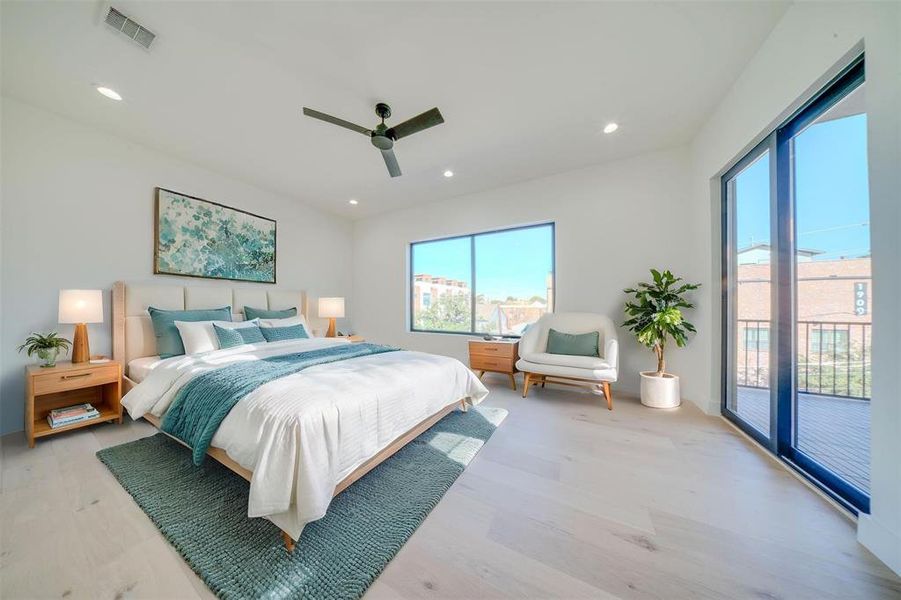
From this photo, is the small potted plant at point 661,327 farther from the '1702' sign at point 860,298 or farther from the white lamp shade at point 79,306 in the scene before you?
the white lamp shade at point 79,306

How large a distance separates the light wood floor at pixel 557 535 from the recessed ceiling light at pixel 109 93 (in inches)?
103

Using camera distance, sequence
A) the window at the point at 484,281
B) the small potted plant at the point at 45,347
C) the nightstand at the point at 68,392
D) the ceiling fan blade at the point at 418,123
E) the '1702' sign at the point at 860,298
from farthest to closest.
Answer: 1. the window at the point at 484,281
2. the small potted plant at the point at 45,347
3. the nightstand at the point at 68,392
4. the ceiling fan blade at the point at 418,123
5. the '1702' sign at the point at 860,298

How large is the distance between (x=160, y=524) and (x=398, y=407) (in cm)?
120

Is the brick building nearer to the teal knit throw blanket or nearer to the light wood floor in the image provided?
the light wood floor

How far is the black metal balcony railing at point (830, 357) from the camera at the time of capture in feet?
4.99

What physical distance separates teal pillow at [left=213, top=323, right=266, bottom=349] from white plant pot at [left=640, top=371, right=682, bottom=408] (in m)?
3.96

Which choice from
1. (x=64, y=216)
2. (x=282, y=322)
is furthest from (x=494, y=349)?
(x=64, y=216)

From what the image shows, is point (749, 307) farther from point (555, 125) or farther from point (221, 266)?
point (221, 266)

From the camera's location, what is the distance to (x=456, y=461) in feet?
6.36

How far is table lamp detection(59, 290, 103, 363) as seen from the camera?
2299 mm

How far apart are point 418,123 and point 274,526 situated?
252 centimetres

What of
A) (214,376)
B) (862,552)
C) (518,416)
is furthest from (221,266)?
(862,552)

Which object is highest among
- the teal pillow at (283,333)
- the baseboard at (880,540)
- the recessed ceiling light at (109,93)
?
the recessed ceiling light at (109,93)

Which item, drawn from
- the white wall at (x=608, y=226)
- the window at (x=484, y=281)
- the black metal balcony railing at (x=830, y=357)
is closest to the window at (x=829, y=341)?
the black metal balcony railing at (x=830, y=357)
